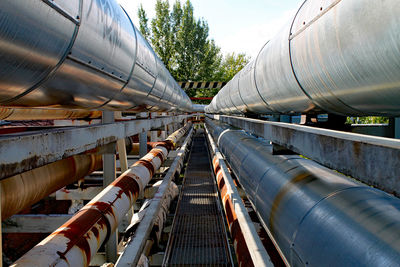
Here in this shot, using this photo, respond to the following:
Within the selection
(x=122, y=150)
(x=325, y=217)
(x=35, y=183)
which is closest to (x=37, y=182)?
(x=35, y=183)

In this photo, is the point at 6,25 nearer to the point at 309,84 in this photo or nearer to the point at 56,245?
the point at 56,245

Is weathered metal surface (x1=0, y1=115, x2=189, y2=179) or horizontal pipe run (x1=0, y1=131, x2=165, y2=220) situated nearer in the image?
weathered metal surface (x1=0, y1=115, x2=189, y2=179)

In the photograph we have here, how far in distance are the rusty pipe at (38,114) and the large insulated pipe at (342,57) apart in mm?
2799

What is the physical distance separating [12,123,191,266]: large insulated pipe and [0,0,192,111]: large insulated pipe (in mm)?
622

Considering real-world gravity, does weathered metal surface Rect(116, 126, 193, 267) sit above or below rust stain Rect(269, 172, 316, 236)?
below

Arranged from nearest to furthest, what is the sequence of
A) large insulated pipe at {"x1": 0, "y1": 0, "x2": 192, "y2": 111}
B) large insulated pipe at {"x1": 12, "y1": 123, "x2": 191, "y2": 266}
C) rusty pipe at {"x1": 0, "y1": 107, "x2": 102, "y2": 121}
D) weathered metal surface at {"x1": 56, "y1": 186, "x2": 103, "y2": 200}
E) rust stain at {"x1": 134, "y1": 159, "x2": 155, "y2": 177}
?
1. large insulated pipe at {"x1": 0, "y1": 0, "x2": 192, "y2": 111}
2. large insulated pipe at {"x1": 12, "y1": 123, "x2": 191, "y2": 266}
3. rust stain at {"x1": 134, "y1": 159, "x2": 155, "y2": 177}
4. rusty pipe at {"x1": 0, "y1": 107, "x2": 102, "y2": 121}
5. weathered metal surface at {"x1": 56, "y1": 186, "x2": 103, "y2": 200}

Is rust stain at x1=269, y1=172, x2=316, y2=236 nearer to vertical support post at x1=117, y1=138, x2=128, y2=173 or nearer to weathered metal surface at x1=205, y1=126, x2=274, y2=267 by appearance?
weathered metal surface at x1=205, y1=126, x2=274, y2=267

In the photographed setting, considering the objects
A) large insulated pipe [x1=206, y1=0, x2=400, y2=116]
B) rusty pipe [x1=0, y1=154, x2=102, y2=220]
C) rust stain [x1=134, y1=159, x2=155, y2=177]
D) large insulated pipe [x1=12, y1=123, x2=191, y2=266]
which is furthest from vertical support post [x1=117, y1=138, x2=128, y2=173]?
large insulated pipe [x1=206, y1=0, x2=400, y2=116]

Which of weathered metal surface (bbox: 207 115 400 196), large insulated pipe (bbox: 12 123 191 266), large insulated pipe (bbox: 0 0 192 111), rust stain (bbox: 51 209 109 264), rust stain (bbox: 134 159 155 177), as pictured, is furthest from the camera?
rust stain (bbox: 134 159 155 177)

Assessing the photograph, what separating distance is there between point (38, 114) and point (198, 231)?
251cm

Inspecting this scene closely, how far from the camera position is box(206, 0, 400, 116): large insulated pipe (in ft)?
2.55

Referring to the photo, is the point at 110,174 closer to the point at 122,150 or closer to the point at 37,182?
the point at 122,150

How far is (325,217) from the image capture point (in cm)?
112

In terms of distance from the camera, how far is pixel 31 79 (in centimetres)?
98
